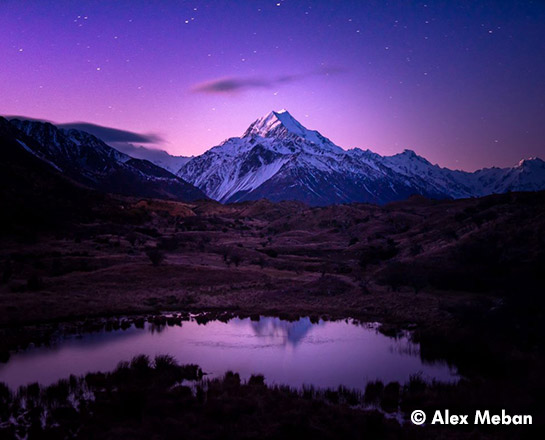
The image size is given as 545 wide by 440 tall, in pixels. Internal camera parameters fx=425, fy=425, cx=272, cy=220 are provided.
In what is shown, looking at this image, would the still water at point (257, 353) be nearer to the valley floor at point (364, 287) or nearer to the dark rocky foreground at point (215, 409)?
the dark rocky foreground at point (215, 409)

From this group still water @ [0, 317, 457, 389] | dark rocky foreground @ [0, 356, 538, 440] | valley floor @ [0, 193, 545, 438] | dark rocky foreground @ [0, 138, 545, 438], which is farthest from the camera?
valley floor @ [0, 193, 545, 438]

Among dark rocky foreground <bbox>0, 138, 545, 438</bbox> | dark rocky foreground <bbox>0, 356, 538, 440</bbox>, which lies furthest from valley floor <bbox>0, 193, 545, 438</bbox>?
dark rocky foreground <bbox>0, 356, 538, 440</bbox>

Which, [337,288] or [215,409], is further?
[337,288]

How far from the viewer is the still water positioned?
21.1 metres

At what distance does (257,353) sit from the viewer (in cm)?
2577

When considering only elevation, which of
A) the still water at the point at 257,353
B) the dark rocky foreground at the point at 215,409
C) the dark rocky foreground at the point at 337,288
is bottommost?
the still water at the point at 257,353

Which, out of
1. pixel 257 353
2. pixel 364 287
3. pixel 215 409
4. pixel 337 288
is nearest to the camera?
pixel 215 409

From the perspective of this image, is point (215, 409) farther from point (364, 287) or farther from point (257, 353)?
point (364, 287)

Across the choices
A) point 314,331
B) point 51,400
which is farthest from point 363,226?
point 51,400

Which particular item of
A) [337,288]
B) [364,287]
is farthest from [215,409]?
[337,288]

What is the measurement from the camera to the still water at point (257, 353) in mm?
21125

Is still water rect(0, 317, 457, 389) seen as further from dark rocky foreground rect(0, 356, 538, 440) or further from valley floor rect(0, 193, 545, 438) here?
valley floor rect(0, 193, 545, 438)

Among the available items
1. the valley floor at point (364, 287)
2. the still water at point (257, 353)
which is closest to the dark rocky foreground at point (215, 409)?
the valley floor at point (364, 287)

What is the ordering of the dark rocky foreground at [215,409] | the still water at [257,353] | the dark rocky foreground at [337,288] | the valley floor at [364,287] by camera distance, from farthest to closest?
the valley floor at [364,287], the still water at [257,353], the dark rocky foreground at [337,288], the dark rocky foreground at [215,409]
